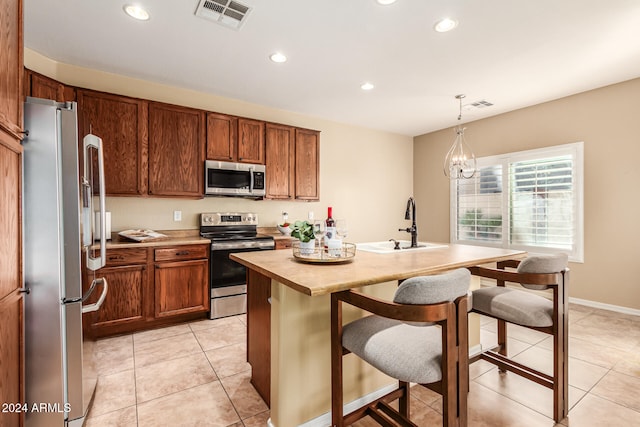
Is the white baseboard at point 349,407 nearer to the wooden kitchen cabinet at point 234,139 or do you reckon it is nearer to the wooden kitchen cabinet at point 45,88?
the wooden kitchen cabinet at point 234,139

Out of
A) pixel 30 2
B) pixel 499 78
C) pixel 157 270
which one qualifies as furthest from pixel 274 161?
pixel 499 78

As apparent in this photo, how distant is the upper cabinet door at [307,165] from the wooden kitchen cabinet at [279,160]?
10 cm

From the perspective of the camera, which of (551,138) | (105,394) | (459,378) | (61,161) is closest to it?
(459,378)

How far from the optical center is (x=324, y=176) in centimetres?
491

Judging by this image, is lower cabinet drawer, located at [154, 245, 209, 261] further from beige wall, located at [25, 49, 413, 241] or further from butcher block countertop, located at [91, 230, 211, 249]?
beige wall, located at [25, 49, 413, 241]

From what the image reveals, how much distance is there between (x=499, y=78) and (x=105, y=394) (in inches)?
181

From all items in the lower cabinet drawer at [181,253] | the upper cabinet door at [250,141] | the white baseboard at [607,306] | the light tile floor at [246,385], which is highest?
the upper cabinet door at [250,141]

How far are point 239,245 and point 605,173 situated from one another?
14.6ft

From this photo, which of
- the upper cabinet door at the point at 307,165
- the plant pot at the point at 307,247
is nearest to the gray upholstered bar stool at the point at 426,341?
the plant pot at the point at 307,247

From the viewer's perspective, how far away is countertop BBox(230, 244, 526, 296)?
1.27 meters

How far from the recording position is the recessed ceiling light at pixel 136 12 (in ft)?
7.25

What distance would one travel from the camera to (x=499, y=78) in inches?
132

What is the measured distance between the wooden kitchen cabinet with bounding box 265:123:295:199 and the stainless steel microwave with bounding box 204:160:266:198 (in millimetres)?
167

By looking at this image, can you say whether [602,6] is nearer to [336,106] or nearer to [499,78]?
[499,78]
